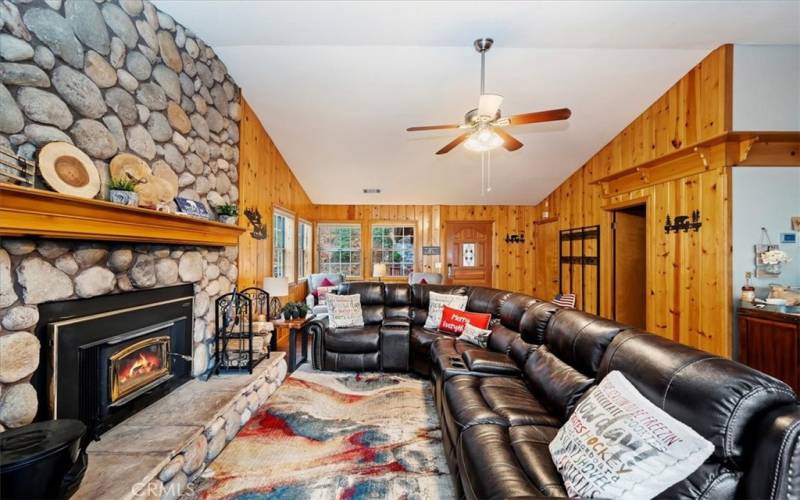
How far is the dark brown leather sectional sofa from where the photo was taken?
1.05m

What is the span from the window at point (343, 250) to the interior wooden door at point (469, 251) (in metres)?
1.95

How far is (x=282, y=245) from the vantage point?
5.43 meters

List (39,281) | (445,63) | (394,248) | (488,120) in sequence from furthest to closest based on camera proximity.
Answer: (394,248), (445,63), (488,120), (39,281)

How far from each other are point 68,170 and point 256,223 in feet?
7.70

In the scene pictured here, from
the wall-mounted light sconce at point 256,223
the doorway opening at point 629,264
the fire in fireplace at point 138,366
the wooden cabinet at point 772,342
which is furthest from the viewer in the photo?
the doorway opening at point 629,264

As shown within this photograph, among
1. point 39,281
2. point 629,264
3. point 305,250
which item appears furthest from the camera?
point 305,250

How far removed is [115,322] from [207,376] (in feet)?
3.27

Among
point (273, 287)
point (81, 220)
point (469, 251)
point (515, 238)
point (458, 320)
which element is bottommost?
point (458, 320)

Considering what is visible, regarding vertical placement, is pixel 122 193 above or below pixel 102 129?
below

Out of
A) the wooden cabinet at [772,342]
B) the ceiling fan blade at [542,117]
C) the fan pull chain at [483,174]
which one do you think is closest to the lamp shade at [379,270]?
the fan pull chain at [483,174]

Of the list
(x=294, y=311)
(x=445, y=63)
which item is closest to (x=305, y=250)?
(x=294, y=311)

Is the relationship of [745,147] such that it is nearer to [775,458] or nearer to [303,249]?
[775,458]

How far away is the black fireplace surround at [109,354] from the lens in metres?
1.74

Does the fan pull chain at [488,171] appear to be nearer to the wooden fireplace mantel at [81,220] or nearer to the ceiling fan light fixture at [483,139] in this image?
the ceiling fan light fixture at [483,139]
